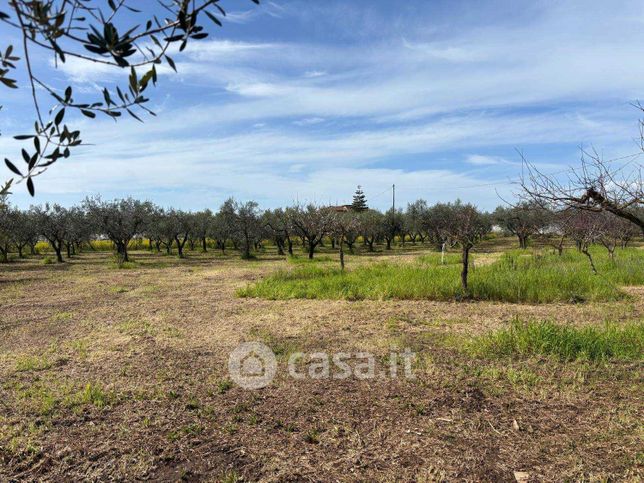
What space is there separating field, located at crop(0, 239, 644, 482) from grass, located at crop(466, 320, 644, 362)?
0.02 m

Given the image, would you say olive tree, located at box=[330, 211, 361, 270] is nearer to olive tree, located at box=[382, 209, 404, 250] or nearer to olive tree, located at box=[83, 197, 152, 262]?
olive tree, located at box=[382, 209, 404, 250]

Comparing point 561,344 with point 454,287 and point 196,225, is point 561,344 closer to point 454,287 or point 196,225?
point 454,287

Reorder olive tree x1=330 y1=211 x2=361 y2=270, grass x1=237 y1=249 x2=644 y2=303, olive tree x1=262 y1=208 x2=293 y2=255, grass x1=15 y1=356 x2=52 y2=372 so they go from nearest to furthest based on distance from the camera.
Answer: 1. grass x1=15 y1=356 x2=52 y2=372
2. grass x1=237 y1=249 x2=644 y2=303
3. olive tree x1=330 y1=211 x2=361 y2=270
4. olive tree x1=262 y1=208 x2=293 y2=255

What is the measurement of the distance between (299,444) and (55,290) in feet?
42.9

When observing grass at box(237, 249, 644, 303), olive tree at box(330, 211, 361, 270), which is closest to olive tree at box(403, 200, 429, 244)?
olive tree at box(330, 211, 361, 270)

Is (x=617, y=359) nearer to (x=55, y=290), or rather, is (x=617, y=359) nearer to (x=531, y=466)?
(x=531, y=466)

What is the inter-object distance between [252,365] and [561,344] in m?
4.02

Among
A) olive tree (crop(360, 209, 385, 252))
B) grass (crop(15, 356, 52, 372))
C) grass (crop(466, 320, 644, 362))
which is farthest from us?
olive tree (crop(360, 209, 385, 252))

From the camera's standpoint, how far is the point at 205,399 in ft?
14.1

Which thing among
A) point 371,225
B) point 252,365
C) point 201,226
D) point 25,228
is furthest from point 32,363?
point 371,225

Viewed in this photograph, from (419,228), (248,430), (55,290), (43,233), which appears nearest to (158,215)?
(43,233)

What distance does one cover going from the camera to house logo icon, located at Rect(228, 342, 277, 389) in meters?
4.77

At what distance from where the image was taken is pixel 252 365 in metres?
5.34

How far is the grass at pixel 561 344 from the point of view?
5.15 meters
